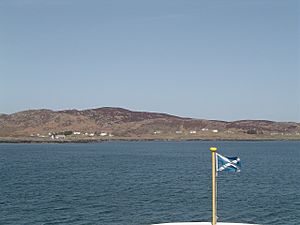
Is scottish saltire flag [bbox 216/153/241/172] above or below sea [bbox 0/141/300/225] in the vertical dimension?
above

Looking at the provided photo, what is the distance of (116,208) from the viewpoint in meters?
41.7

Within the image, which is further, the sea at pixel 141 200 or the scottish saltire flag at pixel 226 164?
the sea at pixel 141 200

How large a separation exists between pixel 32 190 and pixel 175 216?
929 inches

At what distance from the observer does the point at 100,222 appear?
35719 mm

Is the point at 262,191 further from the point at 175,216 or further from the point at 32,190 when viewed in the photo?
the point at 32,190

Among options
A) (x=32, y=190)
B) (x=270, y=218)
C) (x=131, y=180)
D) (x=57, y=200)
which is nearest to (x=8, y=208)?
(x=57, y=200)

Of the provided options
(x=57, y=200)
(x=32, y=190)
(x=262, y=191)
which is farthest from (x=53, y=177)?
(x=262, y=191)

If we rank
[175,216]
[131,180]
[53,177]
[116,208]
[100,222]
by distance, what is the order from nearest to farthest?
1. [100,222]
2. [175,216]
3. [116,208]
4. [131,180]
5. [53,177]

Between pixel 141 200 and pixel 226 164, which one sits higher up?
pixel 226 164

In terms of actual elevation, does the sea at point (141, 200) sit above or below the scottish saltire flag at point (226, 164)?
below

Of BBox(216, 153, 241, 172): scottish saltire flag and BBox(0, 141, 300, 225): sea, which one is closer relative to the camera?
BBox(216, 153, 241, 172): scottish saltire flag

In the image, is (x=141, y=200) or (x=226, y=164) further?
(x=141, y=200)

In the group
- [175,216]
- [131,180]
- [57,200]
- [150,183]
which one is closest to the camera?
[175,216]

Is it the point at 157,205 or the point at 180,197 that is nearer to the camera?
the point at 157,205
